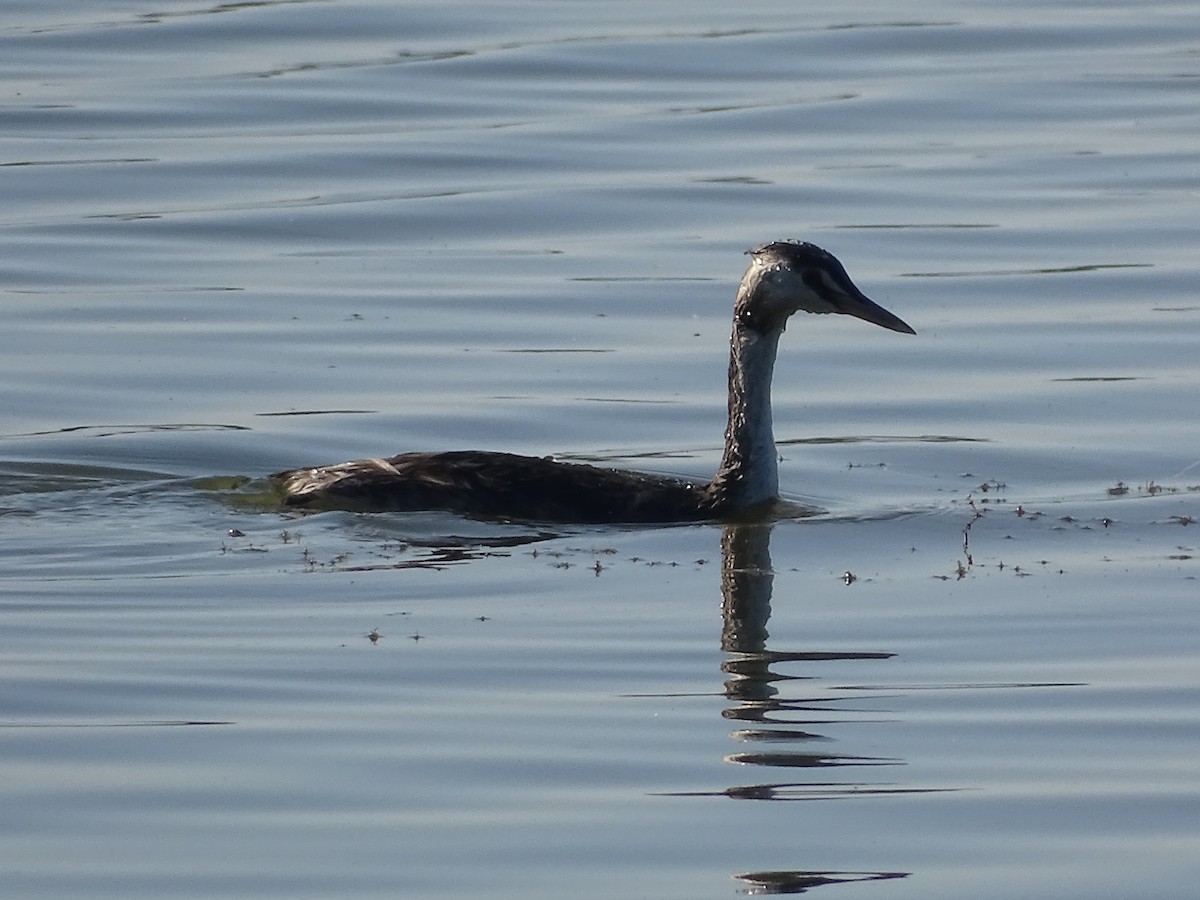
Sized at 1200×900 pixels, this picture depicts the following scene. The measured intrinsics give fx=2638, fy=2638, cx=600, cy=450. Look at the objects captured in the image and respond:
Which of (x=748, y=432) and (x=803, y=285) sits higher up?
(x=803, y=285)

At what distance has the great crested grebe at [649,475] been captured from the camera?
40.1 feet

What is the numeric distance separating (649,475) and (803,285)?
120 centimetres

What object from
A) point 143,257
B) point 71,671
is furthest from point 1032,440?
point 143,257

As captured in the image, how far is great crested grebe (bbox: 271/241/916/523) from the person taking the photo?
1222 centimetres

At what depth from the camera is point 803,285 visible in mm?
12797

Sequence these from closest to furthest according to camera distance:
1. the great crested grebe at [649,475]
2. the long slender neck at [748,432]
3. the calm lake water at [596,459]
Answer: the calm lake water at [596,459] < the great crested grebe at [649,475] < the long slender neck at [748,432]

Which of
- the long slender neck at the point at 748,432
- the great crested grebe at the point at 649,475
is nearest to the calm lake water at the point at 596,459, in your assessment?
the great crested grebe at the point at 649,475

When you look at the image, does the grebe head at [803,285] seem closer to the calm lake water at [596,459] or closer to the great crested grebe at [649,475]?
the great crested grebe at [649,475]

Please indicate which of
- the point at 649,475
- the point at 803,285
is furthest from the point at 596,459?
the point at 803,285

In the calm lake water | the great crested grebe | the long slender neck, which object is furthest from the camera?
the long slender neck

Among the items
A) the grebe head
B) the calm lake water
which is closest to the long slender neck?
the grebe head

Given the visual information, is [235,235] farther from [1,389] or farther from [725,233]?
[1,389]

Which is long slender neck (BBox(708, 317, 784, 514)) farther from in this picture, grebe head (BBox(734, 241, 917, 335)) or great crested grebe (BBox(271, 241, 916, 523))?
grebe head (BBox(734, 241, 917, 335))

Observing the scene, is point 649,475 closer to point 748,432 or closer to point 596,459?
point 748,432
